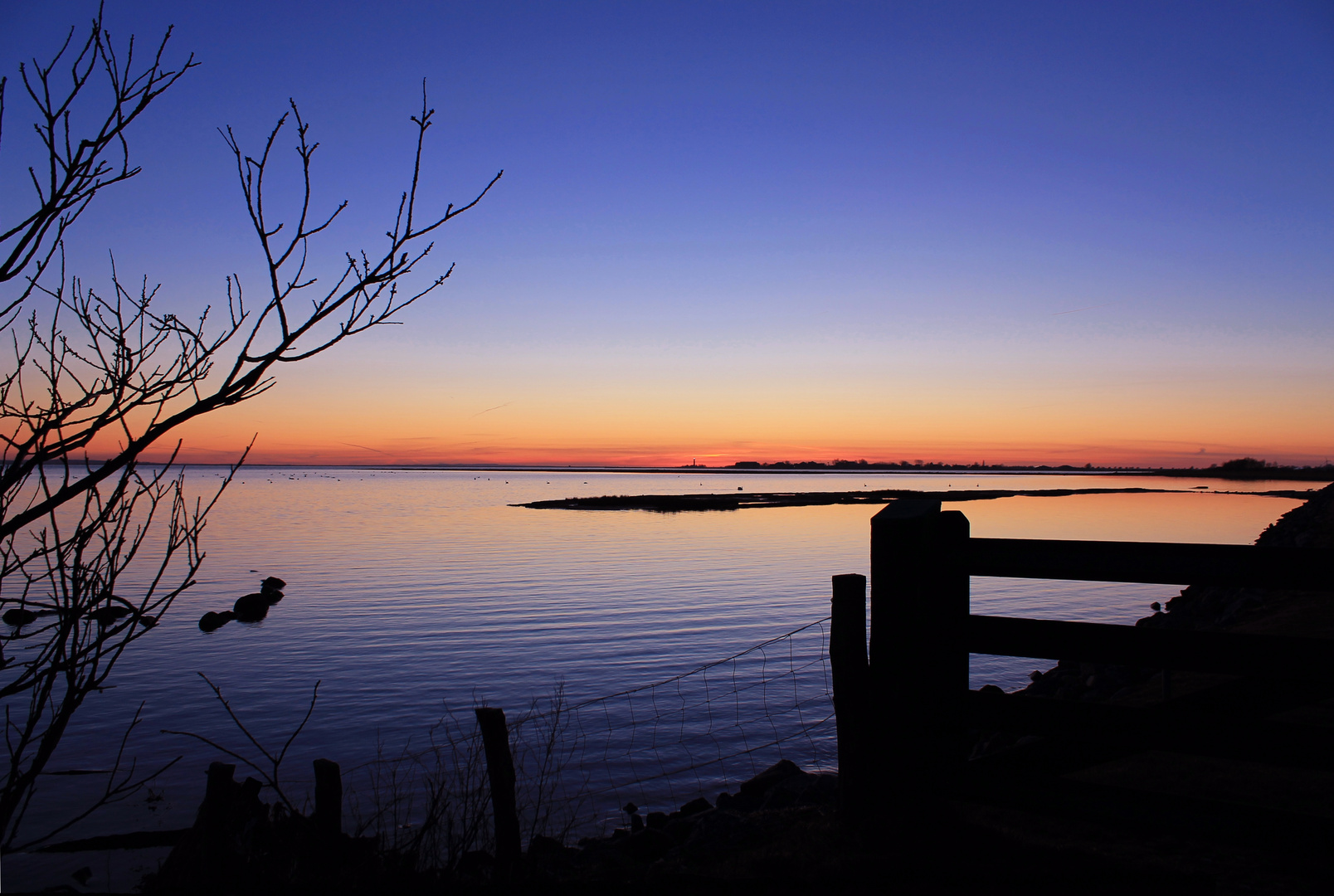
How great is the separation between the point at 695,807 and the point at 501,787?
141 inches

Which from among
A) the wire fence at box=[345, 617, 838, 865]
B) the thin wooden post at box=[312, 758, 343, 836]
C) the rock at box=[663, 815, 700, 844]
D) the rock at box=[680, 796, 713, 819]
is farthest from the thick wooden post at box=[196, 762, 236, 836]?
the rock at box=[680, 796, 713, 819]

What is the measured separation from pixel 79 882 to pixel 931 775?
26.7ft

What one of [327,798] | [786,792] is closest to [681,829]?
[786,792]

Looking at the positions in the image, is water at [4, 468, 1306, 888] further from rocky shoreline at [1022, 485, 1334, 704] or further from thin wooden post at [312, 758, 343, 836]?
thin wooden post at [312, 758, 343, 836]

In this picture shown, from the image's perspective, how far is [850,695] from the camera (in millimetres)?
4633

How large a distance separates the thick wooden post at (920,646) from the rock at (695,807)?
15.9ft

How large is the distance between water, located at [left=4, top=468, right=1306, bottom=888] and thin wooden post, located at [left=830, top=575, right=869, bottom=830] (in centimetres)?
714

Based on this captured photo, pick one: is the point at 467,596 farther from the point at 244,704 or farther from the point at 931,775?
the point at 931,775

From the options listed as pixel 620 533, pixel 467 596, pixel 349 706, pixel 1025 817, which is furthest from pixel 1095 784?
pixel 620 533

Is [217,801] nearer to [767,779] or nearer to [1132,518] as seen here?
[767,779]

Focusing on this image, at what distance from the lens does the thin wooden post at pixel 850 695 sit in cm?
443

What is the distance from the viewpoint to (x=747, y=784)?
9.21 meters

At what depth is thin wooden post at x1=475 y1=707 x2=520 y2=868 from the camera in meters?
5.80

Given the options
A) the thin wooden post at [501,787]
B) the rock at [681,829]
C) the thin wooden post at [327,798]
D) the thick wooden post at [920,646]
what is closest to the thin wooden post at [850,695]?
the thick wooden post at [920,646]
